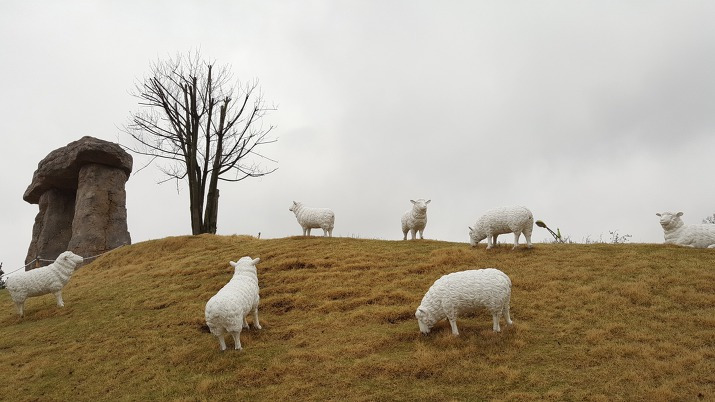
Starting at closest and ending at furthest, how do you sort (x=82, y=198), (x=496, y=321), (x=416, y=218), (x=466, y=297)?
(x=466, y=297), (x=496, y=321), (x=416, y=218), (x=82, y=198)

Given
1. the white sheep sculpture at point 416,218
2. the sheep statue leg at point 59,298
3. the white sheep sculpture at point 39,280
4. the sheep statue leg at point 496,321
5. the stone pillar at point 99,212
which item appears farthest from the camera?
the stone pillar at point 99,212

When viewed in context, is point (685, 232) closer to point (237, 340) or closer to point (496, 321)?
point (496, 321)

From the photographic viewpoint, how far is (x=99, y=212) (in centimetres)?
2267

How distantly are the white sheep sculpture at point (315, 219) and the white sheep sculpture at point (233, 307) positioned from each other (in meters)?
A: 7.48

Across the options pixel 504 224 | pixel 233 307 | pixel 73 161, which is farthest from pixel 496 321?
pixel 73 161

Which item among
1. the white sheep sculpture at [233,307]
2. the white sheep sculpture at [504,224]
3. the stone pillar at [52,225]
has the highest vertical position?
the stone pillar at [52,225]

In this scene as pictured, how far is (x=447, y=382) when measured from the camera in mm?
7465

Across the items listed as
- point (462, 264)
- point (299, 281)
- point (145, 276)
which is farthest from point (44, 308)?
point (462, 264)

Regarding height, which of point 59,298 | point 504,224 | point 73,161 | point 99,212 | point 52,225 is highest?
point 73,161

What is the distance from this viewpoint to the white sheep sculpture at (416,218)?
16734mm

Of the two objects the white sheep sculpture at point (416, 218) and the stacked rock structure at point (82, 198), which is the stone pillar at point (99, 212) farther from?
the white sheep sculpture at point (416, 218)

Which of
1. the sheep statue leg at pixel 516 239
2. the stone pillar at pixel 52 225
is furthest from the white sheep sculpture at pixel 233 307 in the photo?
the stone pillar at pixel 52 225

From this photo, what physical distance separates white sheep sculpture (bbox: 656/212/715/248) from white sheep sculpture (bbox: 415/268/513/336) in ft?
26.7

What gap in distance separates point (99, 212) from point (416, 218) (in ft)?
47.7
